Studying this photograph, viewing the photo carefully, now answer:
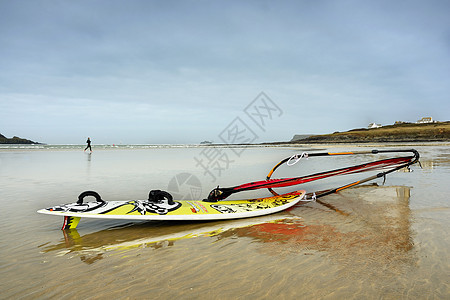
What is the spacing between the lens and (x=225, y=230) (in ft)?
14.0

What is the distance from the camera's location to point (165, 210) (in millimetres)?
4438

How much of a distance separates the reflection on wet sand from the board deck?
0.16m

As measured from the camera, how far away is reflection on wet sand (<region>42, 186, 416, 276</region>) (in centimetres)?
324

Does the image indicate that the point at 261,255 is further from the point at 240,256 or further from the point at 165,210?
the point at 165,210

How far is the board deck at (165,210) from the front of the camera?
13.2 ft

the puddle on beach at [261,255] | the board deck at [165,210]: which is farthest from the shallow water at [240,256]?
the board deck at [165,210]

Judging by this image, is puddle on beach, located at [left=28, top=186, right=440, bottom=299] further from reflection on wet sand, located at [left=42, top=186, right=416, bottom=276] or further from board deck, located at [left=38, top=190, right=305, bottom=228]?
board deck, located at [left=38, top=190, right=305, bottom=228]

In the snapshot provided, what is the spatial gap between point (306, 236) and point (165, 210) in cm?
232

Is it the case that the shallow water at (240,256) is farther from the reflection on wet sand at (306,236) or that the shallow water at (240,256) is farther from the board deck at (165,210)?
the board deck at (165,210)

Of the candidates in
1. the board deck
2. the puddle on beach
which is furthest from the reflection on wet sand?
the board deck

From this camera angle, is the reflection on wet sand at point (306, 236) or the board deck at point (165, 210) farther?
the board deck at point (165, 210)

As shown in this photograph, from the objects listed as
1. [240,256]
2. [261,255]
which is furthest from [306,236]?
[240,256]

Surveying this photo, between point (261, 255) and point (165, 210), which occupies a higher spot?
point (165, 210)

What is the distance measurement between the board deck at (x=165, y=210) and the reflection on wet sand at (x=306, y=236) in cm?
16
